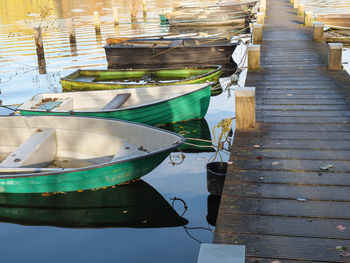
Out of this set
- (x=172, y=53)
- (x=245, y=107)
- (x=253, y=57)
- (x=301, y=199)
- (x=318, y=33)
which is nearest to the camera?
(x=301, y=199)

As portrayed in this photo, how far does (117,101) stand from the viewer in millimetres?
12953

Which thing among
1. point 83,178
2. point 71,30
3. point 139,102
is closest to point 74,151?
point 83,178

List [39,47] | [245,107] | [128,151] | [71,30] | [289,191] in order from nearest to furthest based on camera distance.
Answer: [289,191] → [245,107] → [128,151] → [39,47] → [71,30]

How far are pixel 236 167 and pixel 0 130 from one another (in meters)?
6.99

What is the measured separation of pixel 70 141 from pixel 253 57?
6.28m

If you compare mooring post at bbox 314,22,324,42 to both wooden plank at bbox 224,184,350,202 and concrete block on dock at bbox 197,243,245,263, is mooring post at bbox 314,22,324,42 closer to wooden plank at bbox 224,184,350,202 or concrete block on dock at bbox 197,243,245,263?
wooden plank at bbox 224,184,350,202

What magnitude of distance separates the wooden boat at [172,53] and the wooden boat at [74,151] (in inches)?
485

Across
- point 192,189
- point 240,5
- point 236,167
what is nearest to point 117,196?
point 192,189

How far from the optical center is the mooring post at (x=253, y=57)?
497 inches

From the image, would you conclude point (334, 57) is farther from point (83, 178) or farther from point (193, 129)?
point (83, 178)

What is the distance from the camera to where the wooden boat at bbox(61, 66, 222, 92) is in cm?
1612

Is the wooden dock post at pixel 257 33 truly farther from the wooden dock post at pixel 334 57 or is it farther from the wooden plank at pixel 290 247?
the wooden plank at pixel 290 247

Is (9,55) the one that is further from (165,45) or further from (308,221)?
(308,221)

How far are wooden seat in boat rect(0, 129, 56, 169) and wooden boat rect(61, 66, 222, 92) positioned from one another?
18.7ft
